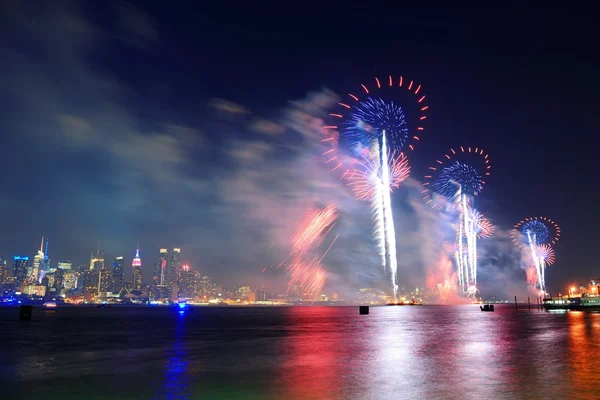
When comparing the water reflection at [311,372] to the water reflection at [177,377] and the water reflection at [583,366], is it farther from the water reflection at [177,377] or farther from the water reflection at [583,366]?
the water reflection at [583,366]

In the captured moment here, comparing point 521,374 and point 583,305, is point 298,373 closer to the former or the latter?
point 521,374

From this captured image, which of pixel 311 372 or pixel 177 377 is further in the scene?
pixel 311 372

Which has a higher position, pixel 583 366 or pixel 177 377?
pixel 583 366

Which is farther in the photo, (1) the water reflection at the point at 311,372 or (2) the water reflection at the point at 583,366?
(2) the water reflection at the point at 583,366

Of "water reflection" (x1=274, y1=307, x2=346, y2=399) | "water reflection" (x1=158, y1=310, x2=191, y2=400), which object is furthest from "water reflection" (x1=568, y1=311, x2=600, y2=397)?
"water reflection" (x1=158, y1=310, x2=191, y2=400)

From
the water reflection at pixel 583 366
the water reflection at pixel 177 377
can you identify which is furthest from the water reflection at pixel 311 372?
the water reflection at pixel 583 366

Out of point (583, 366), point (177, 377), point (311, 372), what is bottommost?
point (177, 377)

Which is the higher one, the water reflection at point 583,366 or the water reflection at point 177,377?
the water reflection at point 583,366

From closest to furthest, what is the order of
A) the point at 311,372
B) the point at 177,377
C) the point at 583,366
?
the point at 177,377
the point at 311,372
the point at 583,366

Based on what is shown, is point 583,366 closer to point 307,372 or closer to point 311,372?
point 311,372

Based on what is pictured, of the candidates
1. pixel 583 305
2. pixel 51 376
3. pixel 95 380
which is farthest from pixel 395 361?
pixel 583 305

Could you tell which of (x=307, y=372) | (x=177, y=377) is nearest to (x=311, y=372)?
(x=307, y=372)

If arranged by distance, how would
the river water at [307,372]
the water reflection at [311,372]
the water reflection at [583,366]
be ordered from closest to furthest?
1. the water reflection at [311,372]
2. the river water at [307,372]
3. the water reflection at [583,366]

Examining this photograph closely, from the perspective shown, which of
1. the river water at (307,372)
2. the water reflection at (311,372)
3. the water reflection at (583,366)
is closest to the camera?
the water reflection at (311,372)
